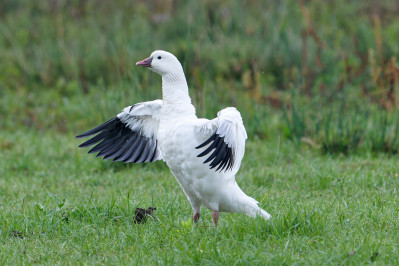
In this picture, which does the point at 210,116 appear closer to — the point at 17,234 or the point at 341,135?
the point at 341,135

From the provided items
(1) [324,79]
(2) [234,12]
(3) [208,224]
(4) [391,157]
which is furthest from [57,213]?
(2) [234,12]

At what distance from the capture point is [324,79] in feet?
30.3

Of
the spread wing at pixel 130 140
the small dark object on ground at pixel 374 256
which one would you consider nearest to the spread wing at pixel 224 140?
the spread wing at pixel 130 140

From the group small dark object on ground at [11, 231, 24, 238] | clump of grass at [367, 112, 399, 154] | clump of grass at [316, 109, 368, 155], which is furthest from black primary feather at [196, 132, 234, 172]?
clump of grass at [367, 112, 399, 154]

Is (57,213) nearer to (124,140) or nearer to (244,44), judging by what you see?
(124,140)

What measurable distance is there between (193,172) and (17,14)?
28.6 ft

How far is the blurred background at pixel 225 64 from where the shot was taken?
710 centimetres

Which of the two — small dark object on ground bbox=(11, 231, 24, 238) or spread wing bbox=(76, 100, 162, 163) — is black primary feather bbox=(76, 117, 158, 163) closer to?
spread wing bbox=(76, 100, 162, 163)

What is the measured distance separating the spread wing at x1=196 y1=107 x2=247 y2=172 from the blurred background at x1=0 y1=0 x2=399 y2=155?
2634 millimetres

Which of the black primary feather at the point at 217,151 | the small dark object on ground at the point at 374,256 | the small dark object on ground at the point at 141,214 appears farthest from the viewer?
the small dark object on ground at the point at 141,214

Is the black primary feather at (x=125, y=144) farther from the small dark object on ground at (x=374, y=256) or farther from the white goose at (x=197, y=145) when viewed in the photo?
the small dark object on ground at (x=374, y=256)

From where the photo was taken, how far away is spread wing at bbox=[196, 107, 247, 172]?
400 centimetres

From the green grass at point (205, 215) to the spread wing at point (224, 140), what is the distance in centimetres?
42

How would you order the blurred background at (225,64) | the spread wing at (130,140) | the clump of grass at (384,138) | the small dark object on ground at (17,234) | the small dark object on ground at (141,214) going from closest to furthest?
1. the small dark object on ground at (17,234)
2. the small dark object on ground at (141,214)
3. the spread wing at (130,140)
4. the clump of grass at (384,138)
5. the blurred background at (225,64)
